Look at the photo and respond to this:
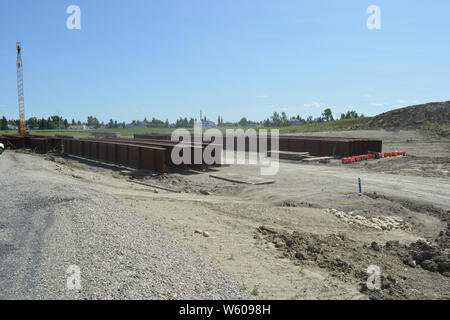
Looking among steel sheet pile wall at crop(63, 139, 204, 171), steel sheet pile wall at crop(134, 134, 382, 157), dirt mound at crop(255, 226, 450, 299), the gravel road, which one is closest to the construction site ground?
dirt mound at crop(255, 226, 450, 299)

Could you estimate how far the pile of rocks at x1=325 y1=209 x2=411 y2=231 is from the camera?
11239mm

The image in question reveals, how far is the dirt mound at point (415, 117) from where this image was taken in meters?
53.9

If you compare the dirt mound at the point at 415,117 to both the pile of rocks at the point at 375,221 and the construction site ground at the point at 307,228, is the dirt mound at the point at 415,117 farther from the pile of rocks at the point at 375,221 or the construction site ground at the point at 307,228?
the pile of rocks at the point at 375,221

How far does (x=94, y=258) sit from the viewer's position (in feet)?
19.1

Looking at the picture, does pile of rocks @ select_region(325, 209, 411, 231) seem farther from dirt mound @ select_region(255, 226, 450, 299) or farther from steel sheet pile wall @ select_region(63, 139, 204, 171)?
steel sheet pile wall @ select_region(63, 139, 204, 171)

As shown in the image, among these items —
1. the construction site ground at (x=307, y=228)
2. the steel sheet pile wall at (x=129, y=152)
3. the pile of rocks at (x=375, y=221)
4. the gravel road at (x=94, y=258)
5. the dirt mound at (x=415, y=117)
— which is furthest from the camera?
the dirt mound at (x=415, y=117)

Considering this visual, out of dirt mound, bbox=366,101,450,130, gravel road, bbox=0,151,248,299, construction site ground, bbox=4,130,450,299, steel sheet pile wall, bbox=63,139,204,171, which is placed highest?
dirt mound, bbox=366,101,450,130

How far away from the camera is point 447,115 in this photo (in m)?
54.9

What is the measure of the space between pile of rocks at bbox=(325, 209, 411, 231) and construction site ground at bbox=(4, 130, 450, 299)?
0.14 meters

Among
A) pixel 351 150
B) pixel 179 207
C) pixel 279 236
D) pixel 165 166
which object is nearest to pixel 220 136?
pixel 351 150

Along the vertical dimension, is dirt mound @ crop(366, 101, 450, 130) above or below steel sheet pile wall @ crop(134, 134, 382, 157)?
above

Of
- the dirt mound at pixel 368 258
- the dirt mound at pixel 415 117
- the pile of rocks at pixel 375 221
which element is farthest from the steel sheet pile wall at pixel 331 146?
the dirt mound at pixel 415 117

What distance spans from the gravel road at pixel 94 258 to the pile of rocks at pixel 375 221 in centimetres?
677
